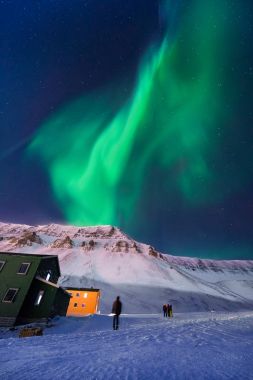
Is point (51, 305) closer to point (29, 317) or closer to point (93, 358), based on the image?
point (29, 317)

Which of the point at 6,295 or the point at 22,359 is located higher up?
the point at 6,295

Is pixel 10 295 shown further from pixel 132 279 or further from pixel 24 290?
pixel 132 279

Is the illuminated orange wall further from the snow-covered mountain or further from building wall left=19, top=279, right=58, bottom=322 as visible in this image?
the snow-covered mountain

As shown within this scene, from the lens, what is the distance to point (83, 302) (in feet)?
156

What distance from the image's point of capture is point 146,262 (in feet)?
447

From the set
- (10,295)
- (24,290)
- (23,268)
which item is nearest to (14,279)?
(23,268)

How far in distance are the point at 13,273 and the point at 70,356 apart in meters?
21.2

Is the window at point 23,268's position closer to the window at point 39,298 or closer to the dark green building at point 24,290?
the dark green building at point 24,290

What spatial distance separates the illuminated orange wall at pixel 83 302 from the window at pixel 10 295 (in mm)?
24060

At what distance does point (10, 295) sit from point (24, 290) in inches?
54.7

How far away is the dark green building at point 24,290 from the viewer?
23.2 m

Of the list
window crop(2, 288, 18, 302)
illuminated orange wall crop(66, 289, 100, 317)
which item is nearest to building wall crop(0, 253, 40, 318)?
window crop(2, 288, 18, 302)

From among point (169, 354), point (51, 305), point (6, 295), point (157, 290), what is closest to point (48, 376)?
point (169, 354)

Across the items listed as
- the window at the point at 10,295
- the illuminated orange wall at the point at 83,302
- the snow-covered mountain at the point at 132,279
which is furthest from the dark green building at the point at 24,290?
the snow-covered mountain at the point at 132,279
